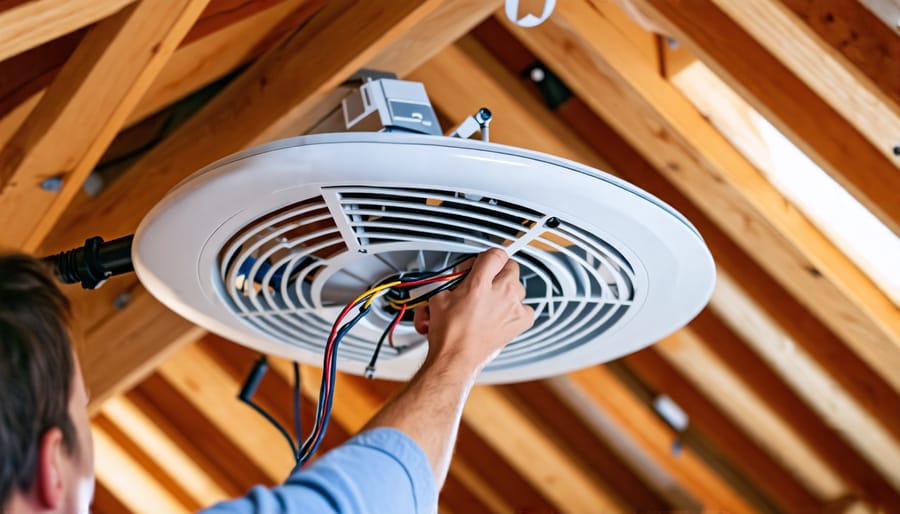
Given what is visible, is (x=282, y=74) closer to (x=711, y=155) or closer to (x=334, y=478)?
(x=711, y=155)

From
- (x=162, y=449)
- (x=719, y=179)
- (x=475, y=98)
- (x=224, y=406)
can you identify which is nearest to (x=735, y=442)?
(x=719, y=179)

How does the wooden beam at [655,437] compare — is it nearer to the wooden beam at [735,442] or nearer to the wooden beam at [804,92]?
the wooden beam at [735,442]

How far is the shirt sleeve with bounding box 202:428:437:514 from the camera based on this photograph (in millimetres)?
790

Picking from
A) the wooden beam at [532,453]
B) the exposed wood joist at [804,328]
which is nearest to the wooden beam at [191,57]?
the exposed wood joist at [804,328]

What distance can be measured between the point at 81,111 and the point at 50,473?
659 millimetres

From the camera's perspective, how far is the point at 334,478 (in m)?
0.81

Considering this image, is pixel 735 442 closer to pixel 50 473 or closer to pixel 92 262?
pixel 92 262

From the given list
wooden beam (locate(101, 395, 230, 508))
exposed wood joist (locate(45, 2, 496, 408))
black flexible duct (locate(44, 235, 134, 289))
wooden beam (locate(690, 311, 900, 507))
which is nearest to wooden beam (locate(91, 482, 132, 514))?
wooden beam (locate(101, 395, 230, 508))

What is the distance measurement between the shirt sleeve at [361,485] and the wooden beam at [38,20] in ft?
1.78

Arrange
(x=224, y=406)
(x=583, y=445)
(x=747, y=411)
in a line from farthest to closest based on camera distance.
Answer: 1. (x=224, y=406)
2. (x=583, y=445)
3. (x=747, y=411)

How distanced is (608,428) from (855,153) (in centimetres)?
130

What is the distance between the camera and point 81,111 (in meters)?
1.35

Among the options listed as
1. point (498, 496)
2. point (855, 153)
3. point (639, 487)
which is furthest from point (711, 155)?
point (498, 496)

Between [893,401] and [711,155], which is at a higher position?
[711,155]
